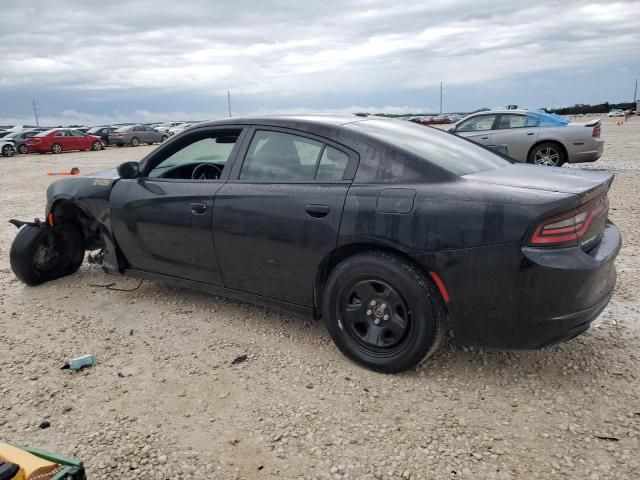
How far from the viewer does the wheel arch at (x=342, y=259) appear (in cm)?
279

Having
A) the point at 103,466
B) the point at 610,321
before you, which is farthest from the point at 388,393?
the point at 610,321

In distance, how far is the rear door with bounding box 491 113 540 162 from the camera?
1070cm

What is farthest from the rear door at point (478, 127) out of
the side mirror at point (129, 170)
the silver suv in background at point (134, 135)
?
the silver suv in background at point (134, 135)

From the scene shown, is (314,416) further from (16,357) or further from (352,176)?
(16,357)

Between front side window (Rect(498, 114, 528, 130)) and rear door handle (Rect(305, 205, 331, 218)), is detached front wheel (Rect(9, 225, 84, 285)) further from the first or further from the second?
front side window (Rect(498, 114, 528, 130))

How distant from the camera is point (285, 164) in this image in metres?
3.37

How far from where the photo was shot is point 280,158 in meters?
3.40

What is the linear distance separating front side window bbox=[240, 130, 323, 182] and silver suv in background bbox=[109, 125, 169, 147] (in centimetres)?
3009

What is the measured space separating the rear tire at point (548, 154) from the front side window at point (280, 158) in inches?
344

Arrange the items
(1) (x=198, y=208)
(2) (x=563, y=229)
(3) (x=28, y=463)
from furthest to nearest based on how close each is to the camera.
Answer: (1) (x=198, y=208) < (2) (x=563, y=229) < (3) (x=28, y=463)

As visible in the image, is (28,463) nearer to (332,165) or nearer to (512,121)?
(332,165)

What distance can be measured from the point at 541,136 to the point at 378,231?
9141 millimetres

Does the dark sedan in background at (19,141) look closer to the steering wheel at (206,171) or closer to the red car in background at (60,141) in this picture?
the red car in background at (60,141)

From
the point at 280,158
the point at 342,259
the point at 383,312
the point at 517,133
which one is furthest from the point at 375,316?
the point at 517,133
